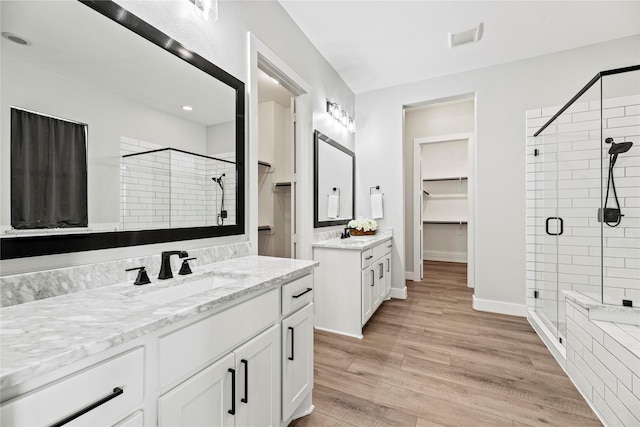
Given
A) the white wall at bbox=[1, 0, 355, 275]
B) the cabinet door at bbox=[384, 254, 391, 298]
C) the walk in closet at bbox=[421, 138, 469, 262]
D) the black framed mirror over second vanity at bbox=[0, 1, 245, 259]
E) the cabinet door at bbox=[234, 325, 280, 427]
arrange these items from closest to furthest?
the black framed mirror over second vanity at bbox=[0, 1, 245, 259]
the cabinet door at bbox=[234, 325, 280, 427]
the white wall at bbox=[1, 0, 355, 275]
the cabinet door at bbox=[384, 254, 391, 298]
the walk in closet at bbox=[421, 138, 469, 262]

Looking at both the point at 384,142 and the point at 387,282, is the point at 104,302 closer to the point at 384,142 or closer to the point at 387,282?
the point at 387,282


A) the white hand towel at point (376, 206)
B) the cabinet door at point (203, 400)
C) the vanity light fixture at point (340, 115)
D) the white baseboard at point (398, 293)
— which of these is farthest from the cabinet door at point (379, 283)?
the cabinet door at point (203, 400)

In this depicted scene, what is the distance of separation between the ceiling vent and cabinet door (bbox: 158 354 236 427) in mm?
3238

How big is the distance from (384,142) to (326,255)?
1.90 m

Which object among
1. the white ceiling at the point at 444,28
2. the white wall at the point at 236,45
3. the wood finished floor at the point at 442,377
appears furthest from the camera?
the white ceiling at the point at 444,28

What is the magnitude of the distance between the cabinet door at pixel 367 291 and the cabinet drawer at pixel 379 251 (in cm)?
16

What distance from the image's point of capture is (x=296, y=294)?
1.40 metres

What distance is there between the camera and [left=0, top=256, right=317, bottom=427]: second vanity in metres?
0.55

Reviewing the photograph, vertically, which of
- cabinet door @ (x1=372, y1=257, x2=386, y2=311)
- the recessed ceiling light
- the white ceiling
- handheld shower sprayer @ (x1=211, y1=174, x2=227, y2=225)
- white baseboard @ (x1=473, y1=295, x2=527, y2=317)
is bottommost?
white baseboard @ (x1=473, y1=295, x2=527, y2=317)

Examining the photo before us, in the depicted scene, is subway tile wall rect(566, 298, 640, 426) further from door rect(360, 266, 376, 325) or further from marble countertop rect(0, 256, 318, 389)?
marble countertop rect(0, 256, 318, 389)

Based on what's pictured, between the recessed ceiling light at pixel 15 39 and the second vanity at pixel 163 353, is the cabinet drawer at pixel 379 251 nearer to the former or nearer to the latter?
the second vanity at pixel 163 353

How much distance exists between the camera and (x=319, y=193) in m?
2.85

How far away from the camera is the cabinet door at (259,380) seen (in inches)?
40.9

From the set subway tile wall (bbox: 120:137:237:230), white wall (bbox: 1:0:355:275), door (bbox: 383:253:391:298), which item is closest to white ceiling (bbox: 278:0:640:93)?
white wall (bbox: 1:0:355:275)
